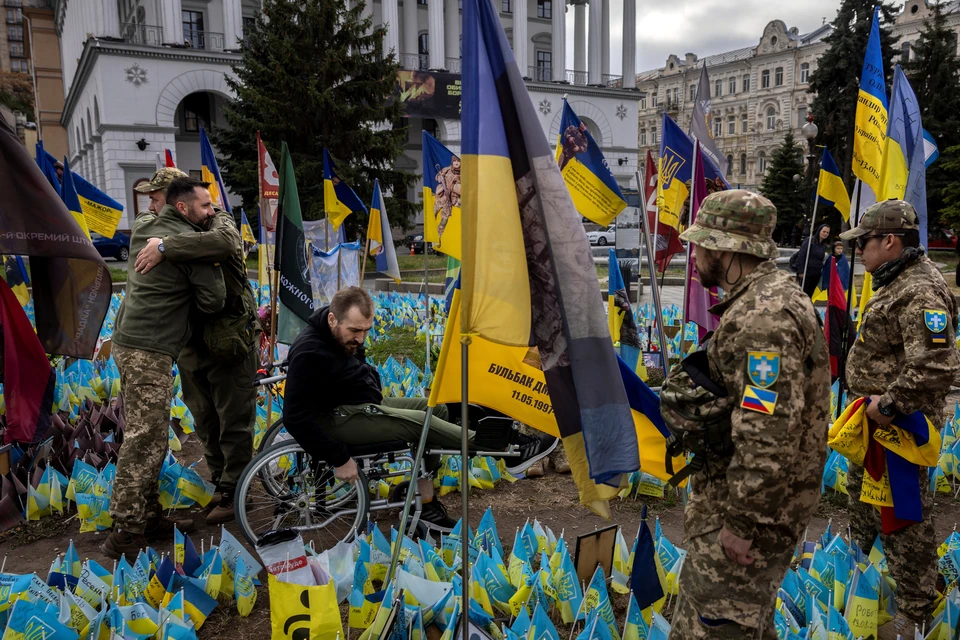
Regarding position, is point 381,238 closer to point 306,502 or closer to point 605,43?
point 306,502

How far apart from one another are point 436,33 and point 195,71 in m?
14.8

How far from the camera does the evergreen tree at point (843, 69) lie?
33.3m

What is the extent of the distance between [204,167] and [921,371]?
24.7 feet

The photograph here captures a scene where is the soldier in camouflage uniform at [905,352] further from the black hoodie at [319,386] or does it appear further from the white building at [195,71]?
the white building at [195,71]

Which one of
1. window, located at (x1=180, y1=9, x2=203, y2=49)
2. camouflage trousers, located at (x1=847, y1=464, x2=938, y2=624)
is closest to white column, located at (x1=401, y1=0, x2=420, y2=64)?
window, located at (x1=180, y1=9, x2=203, y2=49)

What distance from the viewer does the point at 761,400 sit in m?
2.15

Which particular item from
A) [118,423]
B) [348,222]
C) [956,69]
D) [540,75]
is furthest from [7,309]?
[540,75]

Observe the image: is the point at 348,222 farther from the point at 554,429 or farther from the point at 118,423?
the point at 554,429

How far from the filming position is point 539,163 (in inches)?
98.7

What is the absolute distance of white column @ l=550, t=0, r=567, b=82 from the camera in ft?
157

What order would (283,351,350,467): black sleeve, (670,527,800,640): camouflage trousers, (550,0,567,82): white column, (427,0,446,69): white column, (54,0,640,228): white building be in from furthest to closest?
1. (550,0,567,82): white column
2. (427,0,446,69): white column
3. (54,0,640,228): white building
4. (283,351,350,467): black sleeve
5. (670,527,800,640): camouflage trousers

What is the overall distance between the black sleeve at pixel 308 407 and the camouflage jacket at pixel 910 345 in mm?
2665

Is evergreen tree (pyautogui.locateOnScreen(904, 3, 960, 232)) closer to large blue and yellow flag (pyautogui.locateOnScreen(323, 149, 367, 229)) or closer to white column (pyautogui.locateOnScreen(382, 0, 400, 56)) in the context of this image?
white column (pyautogui.locateOnScreen(382, 0, 400, 56))

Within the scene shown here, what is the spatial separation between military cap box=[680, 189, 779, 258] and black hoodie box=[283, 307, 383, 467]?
2148 mm
